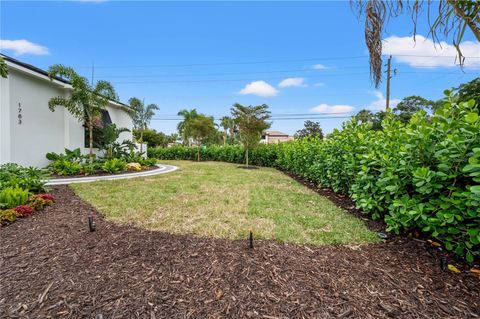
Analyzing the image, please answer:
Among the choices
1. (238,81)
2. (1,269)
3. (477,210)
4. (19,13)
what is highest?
(238,81)

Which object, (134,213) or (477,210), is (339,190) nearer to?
(477,210)

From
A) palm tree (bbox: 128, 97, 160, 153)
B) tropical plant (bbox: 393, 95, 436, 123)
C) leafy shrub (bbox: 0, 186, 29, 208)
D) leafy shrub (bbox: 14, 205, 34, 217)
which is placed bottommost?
leafy shrub (bbox: 14, 205, 34, 217)

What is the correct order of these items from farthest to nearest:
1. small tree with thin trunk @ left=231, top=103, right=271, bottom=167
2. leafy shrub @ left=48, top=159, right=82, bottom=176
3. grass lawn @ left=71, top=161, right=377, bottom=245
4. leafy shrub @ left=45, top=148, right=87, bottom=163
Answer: small tree with thin trunk @ left=231, top=103, right=271, bottom=167
leafy shrub @ left=45, top=148, right=87, bottom=163
leafy shrub @ left=48, top=159, right=82, bottom=176
grass lawn @ left=71, top=161, right=377, bottom=245

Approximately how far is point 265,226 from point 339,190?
278cm

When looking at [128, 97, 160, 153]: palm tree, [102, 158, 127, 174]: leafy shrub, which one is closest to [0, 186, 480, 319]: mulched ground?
[102, 158, 127, 174]: leafy shrub

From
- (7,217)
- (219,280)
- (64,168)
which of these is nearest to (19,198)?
(7,217)

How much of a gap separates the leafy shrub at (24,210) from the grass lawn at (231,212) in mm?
913

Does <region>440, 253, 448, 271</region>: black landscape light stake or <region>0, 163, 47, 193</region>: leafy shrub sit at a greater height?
<region>0, 163, 47, 193</region>: leafy shrub

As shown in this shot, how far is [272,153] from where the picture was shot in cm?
1429

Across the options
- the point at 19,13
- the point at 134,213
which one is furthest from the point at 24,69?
the point at 134,213

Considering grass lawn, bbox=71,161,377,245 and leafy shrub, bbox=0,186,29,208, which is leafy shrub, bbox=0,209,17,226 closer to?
leafy shrub, bbox=0,186,29,208

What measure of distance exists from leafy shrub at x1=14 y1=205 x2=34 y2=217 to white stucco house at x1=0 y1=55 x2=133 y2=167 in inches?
191

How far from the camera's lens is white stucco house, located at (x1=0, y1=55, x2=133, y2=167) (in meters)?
6.87

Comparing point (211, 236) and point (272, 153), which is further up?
point (272, 153)
